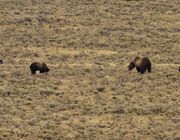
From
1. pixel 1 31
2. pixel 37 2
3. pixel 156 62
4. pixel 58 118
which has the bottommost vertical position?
pixel 58 118

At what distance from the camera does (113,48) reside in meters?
31.9

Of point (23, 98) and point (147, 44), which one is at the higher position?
point (147, 44)

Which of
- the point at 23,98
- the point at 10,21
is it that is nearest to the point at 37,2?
the point at 10,21

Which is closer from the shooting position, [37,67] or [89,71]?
[37,67]

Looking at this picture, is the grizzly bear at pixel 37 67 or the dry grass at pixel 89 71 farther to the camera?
the grizzly bear at pixel 37 67

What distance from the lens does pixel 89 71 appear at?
25656mm

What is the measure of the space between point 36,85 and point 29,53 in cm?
801

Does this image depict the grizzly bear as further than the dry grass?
Yes

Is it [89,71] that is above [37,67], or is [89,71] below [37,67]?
below

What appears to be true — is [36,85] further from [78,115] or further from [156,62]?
[156,62]

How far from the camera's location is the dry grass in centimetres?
1775

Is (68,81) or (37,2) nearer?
(68,81)

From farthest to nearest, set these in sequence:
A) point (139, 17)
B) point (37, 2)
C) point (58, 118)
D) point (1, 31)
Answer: point (37, 2), point (139, 17), point (1, 31), point (58, 118)

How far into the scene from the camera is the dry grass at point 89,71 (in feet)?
58.2
